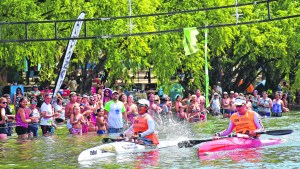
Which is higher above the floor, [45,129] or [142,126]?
[142,126]

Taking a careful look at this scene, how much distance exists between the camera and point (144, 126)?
73.7 ft

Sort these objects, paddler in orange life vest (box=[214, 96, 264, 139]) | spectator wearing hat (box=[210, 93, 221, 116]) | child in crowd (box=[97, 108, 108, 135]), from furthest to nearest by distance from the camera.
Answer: spectator wearing hat (box=[210, 93, 221, 116]), child in crowd (box=[97, 108, 108, 135]), paddler in orange life vest (box=[214, 96, 264, 139])

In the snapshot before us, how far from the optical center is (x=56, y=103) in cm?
3419

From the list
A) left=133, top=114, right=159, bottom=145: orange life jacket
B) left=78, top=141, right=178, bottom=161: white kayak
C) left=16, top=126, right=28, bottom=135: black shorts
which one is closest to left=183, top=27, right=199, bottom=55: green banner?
left=16, top=126, right=28, bottom=135: black shorts

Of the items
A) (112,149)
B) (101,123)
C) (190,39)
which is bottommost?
(112,149)

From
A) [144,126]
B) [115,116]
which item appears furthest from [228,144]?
[115,116]

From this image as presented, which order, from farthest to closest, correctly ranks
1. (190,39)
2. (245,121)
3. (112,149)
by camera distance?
(190,39) → (245,121) → (112,149)

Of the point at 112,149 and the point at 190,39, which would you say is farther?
the point at 190,39

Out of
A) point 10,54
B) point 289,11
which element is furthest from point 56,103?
point 289,11

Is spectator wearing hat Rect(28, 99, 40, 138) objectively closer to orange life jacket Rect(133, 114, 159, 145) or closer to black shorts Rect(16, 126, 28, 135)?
black shorts Rect(16, 126, 28, 135)

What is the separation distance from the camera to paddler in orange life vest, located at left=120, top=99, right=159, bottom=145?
72.6 feet

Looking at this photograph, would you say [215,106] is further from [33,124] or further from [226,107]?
[33,124]

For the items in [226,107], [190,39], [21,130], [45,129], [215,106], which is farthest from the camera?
[215,106]

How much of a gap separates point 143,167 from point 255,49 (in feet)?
95.3
